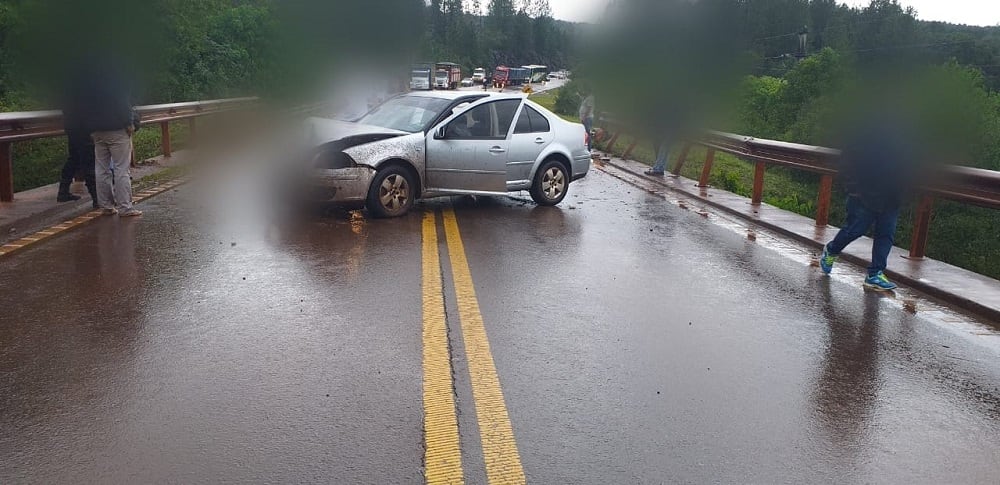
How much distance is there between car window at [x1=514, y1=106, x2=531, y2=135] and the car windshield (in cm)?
98

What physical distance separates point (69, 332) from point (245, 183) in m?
7.75

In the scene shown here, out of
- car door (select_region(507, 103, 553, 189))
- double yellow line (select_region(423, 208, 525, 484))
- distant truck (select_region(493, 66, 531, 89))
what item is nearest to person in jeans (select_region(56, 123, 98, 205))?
car door (select_region(507, 103, 553, 189))

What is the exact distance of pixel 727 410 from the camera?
4.27m

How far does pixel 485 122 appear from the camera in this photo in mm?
10719

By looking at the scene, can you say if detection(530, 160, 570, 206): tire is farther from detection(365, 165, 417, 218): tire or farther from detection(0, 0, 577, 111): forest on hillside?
detection(0, 0, 577, 111): forest on hillside

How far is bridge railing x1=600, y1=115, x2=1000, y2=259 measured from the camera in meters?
7.62

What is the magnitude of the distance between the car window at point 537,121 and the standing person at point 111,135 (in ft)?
16.4

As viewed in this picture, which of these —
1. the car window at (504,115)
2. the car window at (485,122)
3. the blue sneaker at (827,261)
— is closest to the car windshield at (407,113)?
the car window at (485,122)

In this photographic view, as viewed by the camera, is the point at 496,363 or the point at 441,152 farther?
the point at 441,152

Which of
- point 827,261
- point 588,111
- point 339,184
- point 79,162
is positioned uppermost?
point 588,111

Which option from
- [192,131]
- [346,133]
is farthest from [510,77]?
[346,133]

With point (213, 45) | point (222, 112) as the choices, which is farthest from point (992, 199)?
point (213, 45)

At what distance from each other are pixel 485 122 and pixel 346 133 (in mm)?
1866

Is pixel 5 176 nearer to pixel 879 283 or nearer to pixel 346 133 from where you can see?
pixel 346 133
